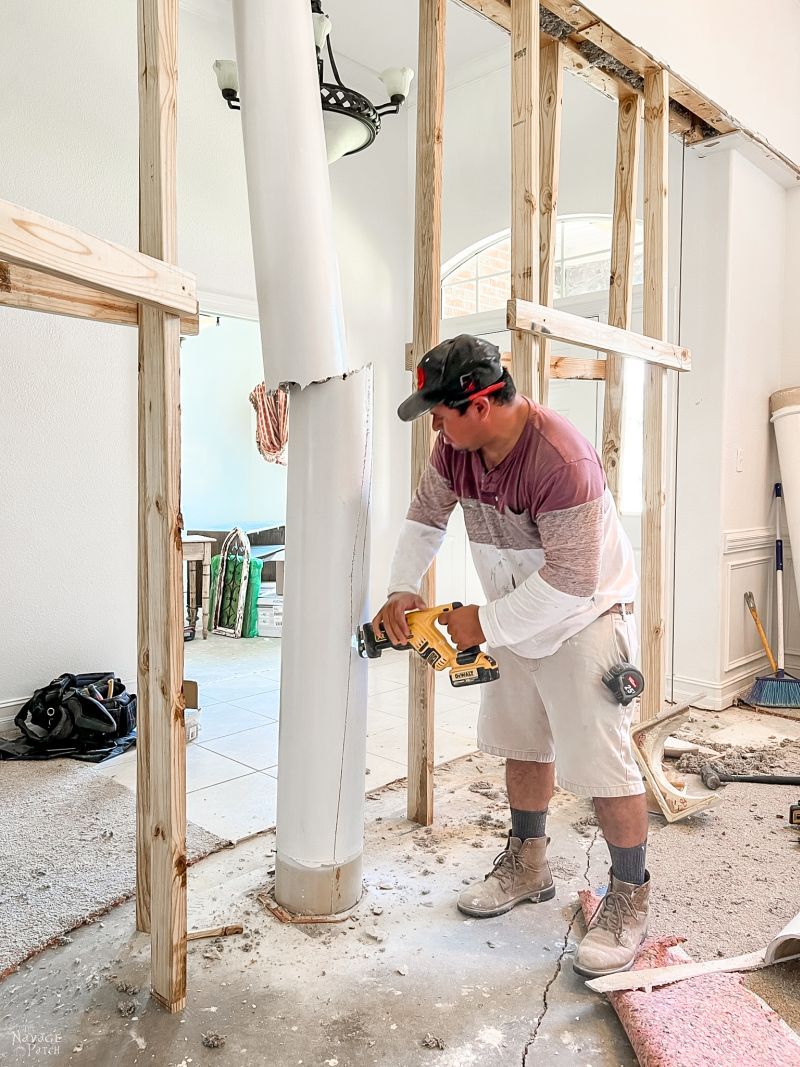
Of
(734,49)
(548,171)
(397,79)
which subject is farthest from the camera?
(734,49)

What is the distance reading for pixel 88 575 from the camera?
3.70 metres

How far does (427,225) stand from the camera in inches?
95.0

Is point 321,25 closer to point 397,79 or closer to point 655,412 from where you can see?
point 397,79

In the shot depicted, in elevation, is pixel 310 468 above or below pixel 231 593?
above

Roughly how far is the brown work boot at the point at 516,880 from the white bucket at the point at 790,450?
104 inches

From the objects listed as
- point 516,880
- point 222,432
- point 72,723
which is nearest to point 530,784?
point 516,880

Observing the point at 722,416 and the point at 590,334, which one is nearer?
the point at 590,334

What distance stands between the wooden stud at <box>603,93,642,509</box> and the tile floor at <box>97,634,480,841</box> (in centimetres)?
142

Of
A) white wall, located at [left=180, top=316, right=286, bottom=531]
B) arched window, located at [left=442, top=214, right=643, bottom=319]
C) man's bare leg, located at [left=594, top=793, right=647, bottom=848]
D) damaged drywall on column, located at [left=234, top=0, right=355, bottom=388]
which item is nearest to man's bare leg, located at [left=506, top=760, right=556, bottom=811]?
man's bare leg, located at [left=594, top=793, right=647, bottom=848]

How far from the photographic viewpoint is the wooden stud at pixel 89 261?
122 centimetres

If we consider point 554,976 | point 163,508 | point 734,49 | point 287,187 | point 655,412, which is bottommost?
point 554,976

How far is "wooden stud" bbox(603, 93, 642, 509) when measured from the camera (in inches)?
109

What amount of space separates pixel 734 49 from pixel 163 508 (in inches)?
134

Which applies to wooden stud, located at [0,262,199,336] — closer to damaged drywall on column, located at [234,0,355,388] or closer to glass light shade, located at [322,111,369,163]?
damaged drywall on column, located at [234,0,355,388]
